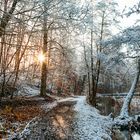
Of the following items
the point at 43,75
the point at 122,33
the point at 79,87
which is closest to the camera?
the point at 122,33

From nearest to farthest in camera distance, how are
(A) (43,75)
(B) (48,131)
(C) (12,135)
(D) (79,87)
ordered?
(C) (12,135) < (B) (48,131) < (A) (43,75) < (D) (79,87)

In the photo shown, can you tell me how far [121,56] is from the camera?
20141 mm

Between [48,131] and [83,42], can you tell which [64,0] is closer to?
[48,131]

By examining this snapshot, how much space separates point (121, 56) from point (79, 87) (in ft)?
146

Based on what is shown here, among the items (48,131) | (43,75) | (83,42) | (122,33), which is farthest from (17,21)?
(83,42)

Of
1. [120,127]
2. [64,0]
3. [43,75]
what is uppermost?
[64,0]

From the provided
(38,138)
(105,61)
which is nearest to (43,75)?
(105,61)

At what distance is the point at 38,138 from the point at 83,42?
25744mm

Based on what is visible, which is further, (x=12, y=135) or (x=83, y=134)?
(x=83, y=134)

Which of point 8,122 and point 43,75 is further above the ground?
point 43,75

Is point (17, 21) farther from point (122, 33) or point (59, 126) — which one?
point (122, 33)

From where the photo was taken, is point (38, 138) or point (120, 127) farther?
point (120, 127)

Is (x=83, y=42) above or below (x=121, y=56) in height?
above

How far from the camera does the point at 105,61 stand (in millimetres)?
20562
